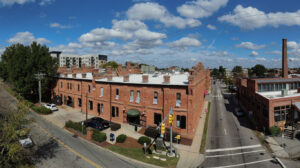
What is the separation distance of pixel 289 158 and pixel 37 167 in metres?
28.0

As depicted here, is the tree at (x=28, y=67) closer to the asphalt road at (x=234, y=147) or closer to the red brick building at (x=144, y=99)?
the red brick building at (x=144, y=99)

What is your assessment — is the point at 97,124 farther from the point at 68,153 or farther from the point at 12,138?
the point at 12,138

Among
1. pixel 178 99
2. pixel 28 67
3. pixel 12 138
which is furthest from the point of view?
pixel 28 67

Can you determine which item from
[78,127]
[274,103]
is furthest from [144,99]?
[274,103]

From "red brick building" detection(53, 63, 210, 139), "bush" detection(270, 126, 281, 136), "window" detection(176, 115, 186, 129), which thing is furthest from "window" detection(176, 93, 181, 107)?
"bush" detection(270, 126, 281, 136)

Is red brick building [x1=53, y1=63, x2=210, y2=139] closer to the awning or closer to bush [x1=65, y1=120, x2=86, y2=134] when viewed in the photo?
the awning

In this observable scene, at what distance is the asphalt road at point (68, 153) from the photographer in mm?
16562

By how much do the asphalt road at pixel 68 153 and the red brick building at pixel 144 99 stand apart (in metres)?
6.41

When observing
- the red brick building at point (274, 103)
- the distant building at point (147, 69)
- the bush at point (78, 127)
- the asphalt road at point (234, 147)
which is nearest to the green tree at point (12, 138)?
the bush at point (78, 127)

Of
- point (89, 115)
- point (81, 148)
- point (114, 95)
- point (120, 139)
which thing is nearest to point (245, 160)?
point (120, 139)

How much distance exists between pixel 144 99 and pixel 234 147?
1481 centimetres

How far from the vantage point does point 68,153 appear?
18.6 metres

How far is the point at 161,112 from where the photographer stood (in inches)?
1000

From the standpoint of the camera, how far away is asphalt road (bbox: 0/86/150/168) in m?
16.6
